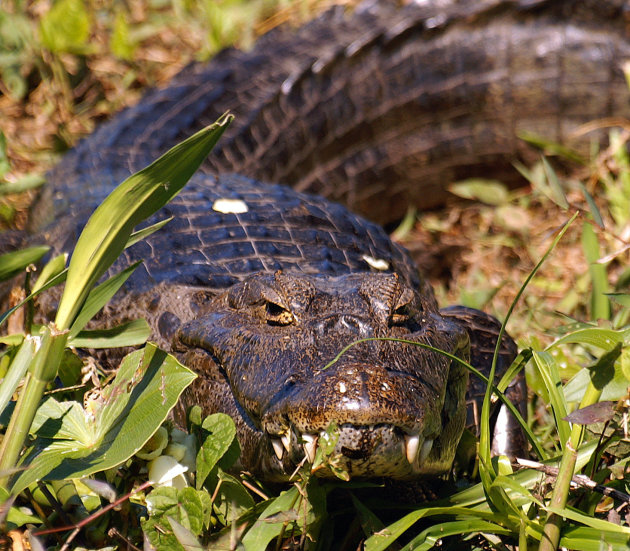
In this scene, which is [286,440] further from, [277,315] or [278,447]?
[277,315]

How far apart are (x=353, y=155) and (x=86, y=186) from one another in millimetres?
1588

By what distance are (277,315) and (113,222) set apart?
460 mm

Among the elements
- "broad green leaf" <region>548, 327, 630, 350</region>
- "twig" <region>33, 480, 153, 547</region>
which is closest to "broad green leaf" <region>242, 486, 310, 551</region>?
"twig" <region>33, 480, 153, 547</region>

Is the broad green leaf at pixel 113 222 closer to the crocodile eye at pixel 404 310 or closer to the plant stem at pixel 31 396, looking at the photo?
the plant stem at pixel 31 396

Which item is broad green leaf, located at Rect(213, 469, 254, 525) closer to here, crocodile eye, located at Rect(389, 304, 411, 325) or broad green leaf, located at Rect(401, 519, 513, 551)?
broad green leaf, located at Rect(401, 519, 513, 551)

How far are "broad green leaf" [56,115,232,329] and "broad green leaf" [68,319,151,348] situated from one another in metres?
0.37

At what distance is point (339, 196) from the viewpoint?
4547 mm

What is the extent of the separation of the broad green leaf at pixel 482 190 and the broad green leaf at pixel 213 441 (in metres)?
3.05

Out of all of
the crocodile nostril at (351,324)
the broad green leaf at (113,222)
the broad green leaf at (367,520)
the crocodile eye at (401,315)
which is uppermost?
the broad green leaf at (113,222)

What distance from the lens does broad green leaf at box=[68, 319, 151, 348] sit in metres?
2.02

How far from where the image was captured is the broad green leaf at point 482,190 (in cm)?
464

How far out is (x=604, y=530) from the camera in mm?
1698

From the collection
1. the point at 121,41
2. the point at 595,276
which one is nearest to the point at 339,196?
the point at 595,276

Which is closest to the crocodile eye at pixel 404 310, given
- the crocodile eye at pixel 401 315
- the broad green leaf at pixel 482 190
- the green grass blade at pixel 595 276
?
the crocodile eye at pixel 401 315
